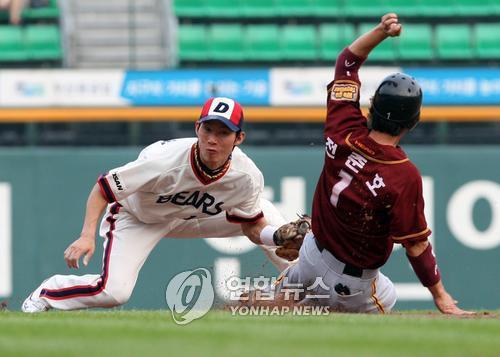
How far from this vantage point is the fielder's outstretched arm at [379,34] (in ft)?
22.3

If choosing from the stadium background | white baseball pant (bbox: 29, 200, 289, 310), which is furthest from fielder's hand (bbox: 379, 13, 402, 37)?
the stadium background

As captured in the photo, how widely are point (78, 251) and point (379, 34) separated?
7.32 ft

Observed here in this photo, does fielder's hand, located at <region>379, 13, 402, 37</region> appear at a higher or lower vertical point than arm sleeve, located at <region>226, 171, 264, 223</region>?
higher

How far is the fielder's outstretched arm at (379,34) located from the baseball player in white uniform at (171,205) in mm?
1021

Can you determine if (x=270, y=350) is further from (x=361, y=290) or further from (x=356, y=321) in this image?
(x=361, y=290)

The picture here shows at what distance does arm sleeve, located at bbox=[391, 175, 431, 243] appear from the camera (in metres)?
6.88

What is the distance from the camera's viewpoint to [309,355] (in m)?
4.69

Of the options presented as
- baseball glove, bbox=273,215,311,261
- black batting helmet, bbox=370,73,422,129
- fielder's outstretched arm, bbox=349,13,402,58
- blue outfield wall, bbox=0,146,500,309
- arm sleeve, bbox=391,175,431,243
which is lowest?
blue outfield wall, bbox=0,146,500,309

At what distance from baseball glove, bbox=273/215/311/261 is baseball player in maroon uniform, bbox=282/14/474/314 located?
379 millimetres

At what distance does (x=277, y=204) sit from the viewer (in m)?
12.8

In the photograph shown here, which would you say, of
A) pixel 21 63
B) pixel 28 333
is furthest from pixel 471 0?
pixel 28 333

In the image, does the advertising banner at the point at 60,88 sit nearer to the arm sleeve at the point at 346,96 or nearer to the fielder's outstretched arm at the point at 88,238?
the fielder's outstretched arm at the point at 88,238

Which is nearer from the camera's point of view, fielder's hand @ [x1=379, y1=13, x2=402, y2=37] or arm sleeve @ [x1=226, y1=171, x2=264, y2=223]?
fielder's hand @ [x1=379, y1=13, x2=402, y2=37]

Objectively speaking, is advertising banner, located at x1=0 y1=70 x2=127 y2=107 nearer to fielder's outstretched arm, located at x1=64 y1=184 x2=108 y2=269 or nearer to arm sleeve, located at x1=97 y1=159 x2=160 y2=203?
arm sleeve, located at x1=97 y1=159 x2=160 y2=203
